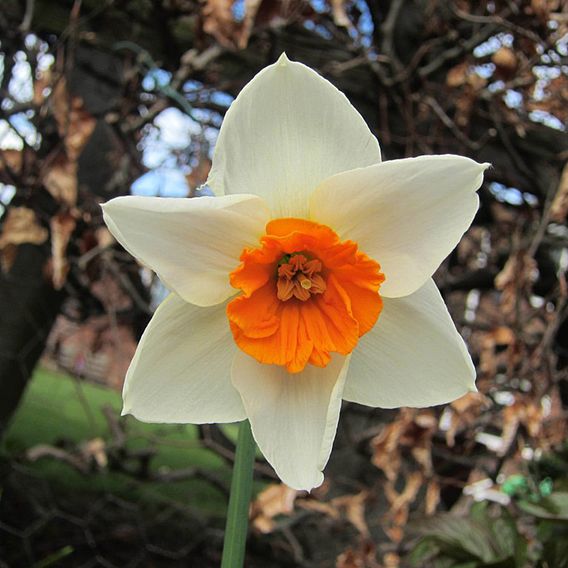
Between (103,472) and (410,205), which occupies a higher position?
(410,205)

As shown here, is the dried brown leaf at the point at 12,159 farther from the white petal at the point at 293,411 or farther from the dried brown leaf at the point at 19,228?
the white petal at the point at 293,411

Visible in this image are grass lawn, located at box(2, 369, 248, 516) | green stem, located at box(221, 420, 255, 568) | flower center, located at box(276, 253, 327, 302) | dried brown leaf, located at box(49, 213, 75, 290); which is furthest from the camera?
grass lawn, located at box(2, 369, 248, 516)

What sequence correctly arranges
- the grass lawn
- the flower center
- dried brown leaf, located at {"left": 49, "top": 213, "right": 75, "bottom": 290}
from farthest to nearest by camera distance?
1. the grass lawn
2. dried brown leaf, located at {"left": 49, "top": 213, "right": 75, "bottom": 290}
3. the flower center

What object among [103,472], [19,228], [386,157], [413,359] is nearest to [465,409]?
[386,157]

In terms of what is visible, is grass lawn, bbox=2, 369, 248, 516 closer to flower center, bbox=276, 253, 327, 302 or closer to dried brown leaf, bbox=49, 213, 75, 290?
dried brown leaf, bbox=49, 213, 75, 290

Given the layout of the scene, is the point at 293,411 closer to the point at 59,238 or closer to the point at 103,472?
the point at 59,238

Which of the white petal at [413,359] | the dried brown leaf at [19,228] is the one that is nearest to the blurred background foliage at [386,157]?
the dried brown leaf at [19,228]

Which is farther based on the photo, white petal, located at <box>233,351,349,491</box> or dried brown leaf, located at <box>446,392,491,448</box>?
dried brown leaf, located at <box>446,392,491,448</box>

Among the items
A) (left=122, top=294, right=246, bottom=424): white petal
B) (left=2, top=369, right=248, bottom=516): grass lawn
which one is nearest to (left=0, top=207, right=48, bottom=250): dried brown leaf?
(left=2, top=369, right=248, bottom=516): grass lawn
